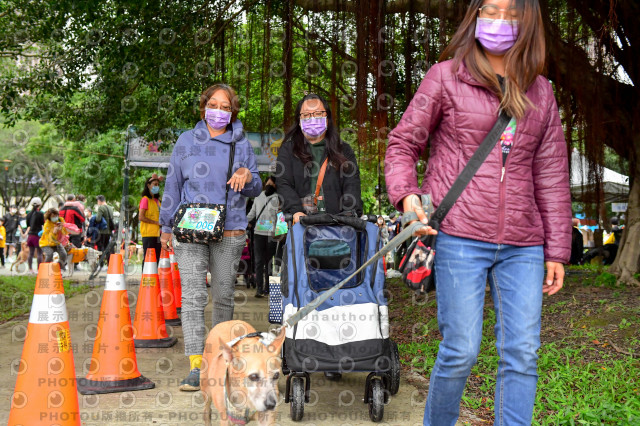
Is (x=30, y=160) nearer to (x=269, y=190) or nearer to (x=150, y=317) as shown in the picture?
(x=269, y=190)

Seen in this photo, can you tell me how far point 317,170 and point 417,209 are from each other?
2.28m

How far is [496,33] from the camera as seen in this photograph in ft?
9.47

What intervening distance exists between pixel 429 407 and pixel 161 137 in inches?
366

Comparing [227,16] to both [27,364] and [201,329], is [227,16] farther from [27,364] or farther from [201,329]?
[27,364]

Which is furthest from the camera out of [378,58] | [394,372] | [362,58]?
[378,58]

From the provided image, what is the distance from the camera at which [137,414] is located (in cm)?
411

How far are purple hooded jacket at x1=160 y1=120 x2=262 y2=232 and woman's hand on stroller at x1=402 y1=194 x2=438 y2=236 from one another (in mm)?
2345

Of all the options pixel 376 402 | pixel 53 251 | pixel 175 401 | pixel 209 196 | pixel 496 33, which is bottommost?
pixel 53 251

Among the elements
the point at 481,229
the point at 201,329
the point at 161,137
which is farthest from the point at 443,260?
the point at 161,137

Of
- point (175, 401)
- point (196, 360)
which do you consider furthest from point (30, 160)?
point (175, 401)

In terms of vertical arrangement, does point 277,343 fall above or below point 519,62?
below

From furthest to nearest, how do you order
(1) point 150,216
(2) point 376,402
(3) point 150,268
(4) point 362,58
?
(1) point 150,216
(3) point 150,268
(4) point 362,58
(2) point 376,402

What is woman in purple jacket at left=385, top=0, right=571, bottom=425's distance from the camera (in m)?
2.83

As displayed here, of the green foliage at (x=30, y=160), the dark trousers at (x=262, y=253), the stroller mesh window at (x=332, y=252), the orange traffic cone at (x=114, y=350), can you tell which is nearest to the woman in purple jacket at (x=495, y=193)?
the stroller mesh window at (x=332, y=252)
